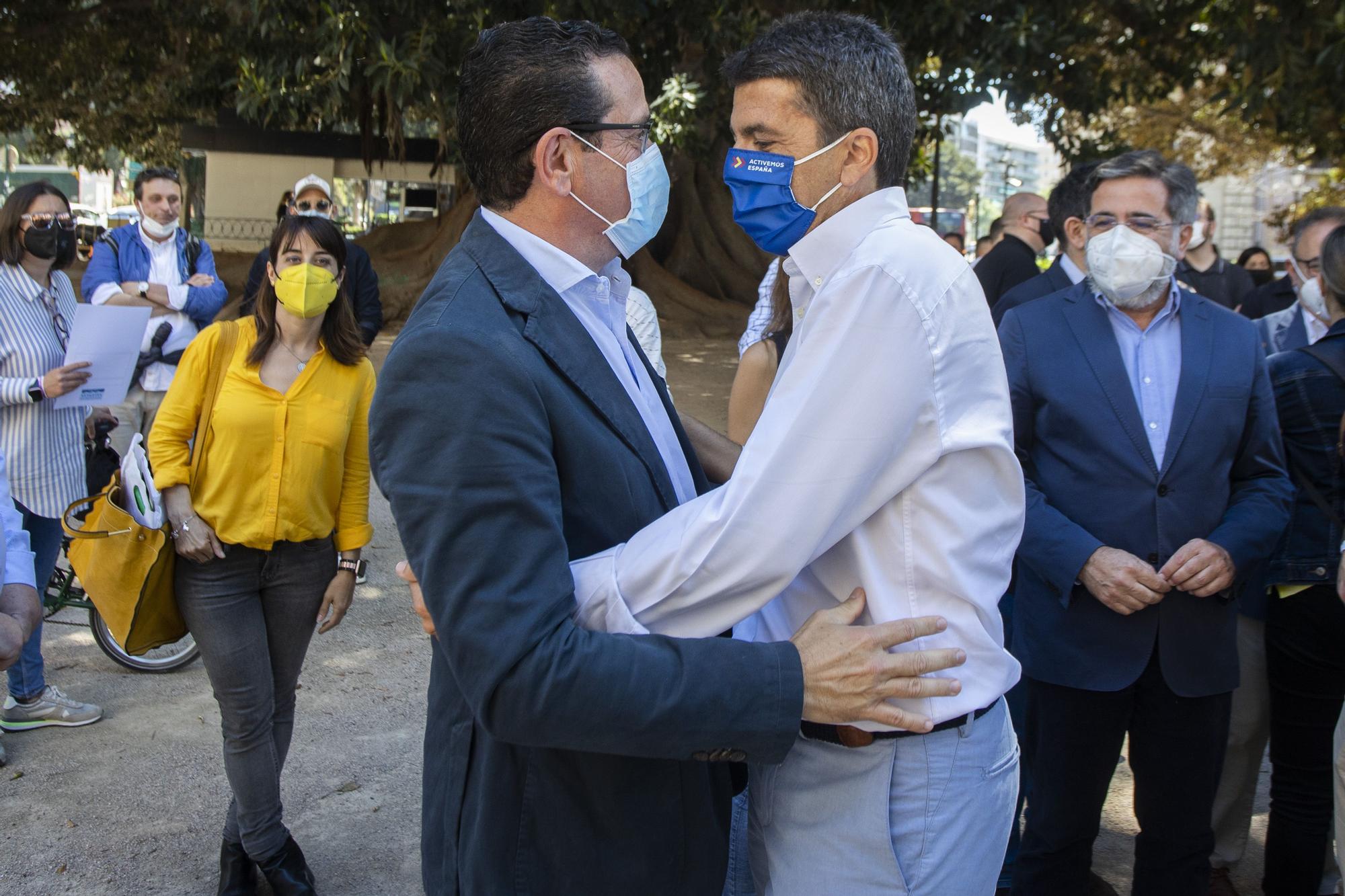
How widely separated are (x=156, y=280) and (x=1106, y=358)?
5234mm

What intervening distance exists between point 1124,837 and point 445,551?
340 centimetres

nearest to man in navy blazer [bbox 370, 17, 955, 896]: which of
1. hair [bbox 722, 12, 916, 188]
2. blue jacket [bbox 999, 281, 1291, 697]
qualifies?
hair [bbox 722, 12, 916, 188]

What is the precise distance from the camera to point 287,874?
134 inches

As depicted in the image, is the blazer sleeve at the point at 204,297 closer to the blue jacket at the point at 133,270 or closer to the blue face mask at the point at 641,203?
the blue jacket at the point at 133,270

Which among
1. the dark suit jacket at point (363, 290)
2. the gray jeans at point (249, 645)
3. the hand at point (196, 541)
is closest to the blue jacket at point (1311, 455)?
the gray jeans at point (249, 645)

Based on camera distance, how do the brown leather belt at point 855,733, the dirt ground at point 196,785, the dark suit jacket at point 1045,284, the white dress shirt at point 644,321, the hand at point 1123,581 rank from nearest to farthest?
the brown leather belt at point 855,733 → the hand at point 1123,581 → the dirt ground at point 196,785 → the dark suit jacket at point 1045,284 → the white dress shirt at point 644,321

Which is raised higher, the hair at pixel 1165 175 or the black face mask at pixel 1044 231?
the hair at pixel 1165 175

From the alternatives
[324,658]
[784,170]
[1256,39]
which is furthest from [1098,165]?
[1256,39]

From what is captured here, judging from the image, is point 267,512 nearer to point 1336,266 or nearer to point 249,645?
point 249,645

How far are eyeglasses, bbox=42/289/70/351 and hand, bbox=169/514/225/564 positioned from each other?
1.89 meters

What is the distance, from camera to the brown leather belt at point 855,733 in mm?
1703

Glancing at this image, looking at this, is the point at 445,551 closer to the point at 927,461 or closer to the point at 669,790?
the point at 669,790

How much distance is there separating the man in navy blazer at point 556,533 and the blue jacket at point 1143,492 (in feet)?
4.69

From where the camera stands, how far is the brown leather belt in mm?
1703
